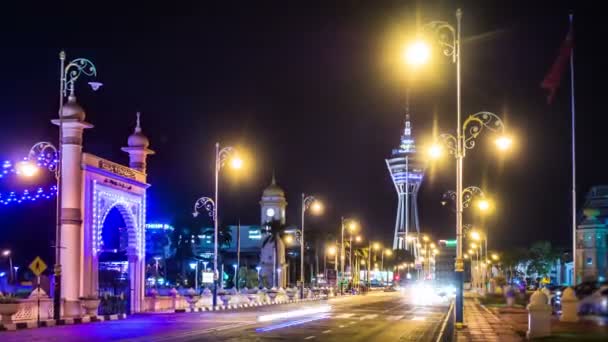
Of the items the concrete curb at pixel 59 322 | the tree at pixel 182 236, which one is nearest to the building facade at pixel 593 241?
the concrete curb at pixel 59 322

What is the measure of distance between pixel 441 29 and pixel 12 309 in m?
19.3

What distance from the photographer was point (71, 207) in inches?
1662

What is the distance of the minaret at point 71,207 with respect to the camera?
4212cm

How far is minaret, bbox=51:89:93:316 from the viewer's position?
138 feet

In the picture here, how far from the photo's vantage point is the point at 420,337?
101 ft

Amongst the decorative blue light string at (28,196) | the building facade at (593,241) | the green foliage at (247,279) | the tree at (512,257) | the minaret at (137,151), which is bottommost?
the green foliage at (247,279)

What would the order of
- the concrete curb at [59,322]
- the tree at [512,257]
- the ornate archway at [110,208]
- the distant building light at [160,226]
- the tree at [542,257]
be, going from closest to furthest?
the concrete curb at [59,322], the ornate archway at [110,208], the tree at [542,257], the tree at [512,257], the distant building light at [160,226]

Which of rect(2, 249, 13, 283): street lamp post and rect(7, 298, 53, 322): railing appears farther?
rect(2, 249, 13, 283): street lamp post

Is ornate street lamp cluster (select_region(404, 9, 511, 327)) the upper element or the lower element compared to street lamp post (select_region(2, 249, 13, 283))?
upper

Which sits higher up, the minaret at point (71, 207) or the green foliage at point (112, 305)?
the minaret at point (71, 207)

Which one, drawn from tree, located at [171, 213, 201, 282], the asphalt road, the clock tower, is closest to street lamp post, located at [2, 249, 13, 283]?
the asphalt road

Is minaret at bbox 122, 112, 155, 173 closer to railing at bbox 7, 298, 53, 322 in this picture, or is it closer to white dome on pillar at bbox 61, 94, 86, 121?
white dome on pillar at bbox 61, 94, 86, 121

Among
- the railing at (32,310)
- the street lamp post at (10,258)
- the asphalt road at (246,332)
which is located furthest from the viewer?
the street lamp post at (10,258)

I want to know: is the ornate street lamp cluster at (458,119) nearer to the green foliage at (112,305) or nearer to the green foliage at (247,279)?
the green foliage at (112,305)
